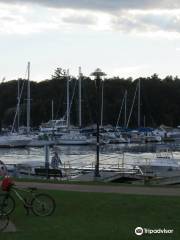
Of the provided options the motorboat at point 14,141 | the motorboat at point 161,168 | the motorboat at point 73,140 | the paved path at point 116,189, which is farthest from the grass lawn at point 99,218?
the motorboat at point 73,140

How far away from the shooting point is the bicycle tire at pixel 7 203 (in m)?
18.3

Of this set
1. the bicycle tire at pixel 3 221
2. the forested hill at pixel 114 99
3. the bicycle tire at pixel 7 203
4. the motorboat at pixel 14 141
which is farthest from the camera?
the forested hill at pixel 114 99

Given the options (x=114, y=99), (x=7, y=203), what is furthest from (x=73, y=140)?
(x=7, y=203)

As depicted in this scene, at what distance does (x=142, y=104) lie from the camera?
459 feet

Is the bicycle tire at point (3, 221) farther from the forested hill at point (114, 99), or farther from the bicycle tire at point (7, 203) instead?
the forested hill at point (114, 99)

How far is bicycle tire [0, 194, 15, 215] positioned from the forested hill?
382 feet

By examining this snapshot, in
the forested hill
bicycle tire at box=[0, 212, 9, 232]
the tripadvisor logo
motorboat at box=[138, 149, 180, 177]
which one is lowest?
motorboat at box=[138, 149, 180, 177]

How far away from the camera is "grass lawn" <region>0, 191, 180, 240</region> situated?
1559cm

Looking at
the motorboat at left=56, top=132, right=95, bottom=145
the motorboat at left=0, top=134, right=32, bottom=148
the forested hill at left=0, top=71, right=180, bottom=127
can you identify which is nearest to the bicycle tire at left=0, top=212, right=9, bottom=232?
the motorboat at left=0, top=134, right=32, bottom=148

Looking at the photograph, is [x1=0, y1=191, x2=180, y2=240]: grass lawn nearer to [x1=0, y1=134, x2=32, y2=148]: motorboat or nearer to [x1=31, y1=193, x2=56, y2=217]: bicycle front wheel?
[x1=31, y1=193, x2=56, y2=217]: bicycle front wheel

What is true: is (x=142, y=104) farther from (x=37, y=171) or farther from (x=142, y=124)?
(x=37, y=171)

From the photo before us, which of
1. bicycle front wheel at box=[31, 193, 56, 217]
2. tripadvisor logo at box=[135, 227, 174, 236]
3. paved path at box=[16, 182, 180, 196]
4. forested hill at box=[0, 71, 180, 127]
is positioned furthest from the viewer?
forested hill at box=[0, 71, 180, 127]

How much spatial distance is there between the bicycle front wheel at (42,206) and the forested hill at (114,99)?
11586 centimetres

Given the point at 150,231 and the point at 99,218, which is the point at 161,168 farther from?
the point at 150,231
